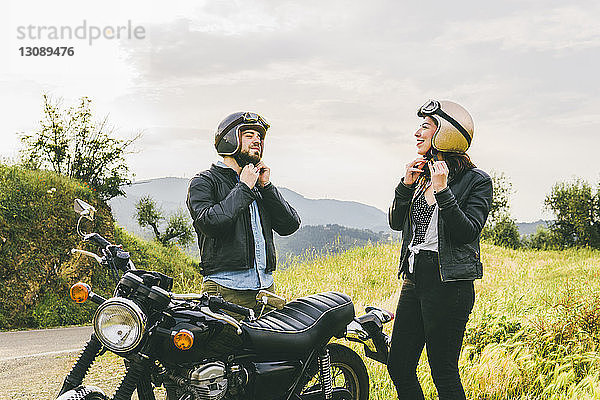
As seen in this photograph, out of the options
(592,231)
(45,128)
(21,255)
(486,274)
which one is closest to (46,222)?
(21,255)

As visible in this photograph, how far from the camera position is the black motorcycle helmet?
4.00 meters

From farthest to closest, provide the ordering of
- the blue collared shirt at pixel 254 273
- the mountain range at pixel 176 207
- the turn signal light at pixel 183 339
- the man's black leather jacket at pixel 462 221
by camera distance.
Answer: the mountain range at pixel 176 207, the blue collared shirt at pixel 254 273, the man's black leather jacket at pixel 462 221, the turn signal light at pixel 183 339

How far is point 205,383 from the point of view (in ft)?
9.84

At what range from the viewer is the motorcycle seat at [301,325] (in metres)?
3.28

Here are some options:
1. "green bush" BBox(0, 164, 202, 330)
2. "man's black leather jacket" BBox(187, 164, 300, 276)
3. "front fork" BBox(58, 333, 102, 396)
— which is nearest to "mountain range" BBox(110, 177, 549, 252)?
"man's black leather jacket" BBox(187, 164, 300, 276)

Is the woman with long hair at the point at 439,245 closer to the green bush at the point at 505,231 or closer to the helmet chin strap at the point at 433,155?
the helmet chin strap at the point at 433,155

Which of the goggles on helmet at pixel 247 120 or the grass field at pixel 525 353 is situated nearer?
the goggles on helmet at pixel 247 120

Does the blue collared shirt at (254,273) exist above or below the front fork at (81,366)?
above

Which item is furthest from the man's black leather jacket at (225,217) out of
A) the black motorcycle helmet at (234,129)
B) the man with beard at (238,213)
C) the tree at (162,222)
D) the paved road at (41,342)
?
the tree at (162,222)

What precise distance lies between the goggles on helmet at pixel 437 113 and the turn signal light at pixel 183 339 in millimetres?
1894

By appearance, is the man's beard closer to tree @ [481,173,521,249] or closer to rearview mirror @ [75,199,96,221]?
rearview mirror @ [75,199,96,221]

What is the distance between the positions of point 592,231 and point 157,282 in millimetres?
37968

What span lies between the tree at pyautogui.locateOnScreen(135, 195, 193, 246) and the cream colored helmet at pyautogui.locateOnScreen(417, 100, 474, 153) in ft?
74.1

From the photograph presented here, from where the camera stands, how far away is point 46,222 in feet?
46.7
